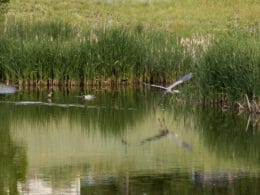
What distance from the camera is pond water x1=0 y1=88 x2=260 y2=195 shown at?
43.1ft

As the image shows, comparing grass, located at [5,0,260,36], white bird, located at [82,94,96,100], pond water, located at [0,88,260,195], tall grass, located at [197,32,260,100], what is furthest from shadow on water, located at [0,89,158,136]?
grass, located at [5,0,260,36]

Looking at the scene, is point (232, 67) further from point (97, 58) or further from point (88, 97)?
point (97, 58)

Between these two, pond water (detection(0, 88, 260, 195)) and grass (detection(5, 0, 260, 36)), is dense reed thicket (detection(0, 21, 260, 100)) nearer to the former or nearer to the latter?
pond water (detection(0, 88, 260, 195))

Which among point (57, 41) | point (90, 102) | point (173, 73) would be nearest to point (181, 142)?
point (90, 102)

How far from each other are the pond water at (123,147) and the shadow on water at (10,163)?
0.5 inches

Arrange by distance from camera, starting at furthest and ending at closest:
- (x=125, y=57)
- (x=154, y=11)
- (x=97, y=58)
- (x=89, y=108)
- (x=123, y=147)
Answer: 1. (x=154, y=11)
2. (x=125, y=57)
3. (x=97, y=58)
4. (x=89, y=108)
5. (x=123, y=147)

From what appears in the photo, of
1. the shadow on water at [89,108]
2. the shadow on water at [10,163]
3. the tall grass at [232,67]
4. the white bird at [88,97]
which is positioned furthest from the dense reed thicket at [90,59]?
the shadow on water at [10,163]

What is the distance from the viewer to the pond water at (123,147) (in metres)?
13.1

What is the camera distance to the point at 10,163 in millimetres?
14875

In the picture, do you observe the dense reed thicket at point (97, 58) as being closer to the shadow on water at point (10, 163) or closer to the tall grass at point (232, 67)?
the tall grass at point (232, 67)

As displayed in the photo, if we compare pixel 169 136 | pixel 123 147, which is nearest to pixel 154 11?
pixel 169 136

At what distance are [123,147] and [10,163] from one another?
216cm

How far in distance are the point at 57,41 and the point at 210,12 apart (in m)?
23.3

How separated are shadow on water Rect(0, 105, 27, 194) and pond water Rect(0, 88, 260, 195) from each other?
0.01 m
